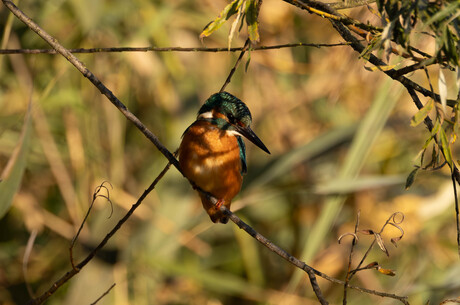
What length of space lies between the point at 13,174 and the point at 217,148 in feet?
2.45

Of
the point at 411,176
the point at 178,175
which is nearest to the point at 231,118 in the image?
the point at 178,175

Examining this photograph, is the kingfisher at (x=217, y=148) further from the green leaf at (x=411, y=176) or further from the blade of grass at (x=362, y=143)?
the green leaf at (x=411, y=176)

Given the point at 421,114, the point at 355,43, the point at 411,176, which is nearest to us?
the point at 421,114

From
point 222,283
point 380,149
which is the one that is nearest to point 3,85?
point 222,283

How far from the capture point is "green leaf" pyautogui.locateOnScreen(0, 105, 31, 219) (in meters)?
2.00

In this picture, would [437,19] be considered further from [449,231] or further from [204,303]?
[449,231]

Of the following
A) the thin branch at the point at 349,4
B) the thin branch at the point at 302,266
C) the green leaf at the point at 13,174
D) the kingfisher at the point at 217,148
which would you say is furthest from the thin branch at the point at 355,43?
the green leaf at the point at 13,174

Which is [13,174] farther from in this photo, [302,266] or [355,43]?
[355,43]

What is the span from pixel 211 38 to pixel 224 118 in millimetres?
1504

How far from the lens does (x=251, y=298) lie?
344 cm

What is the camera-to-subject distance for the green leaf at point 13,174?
2004 millimetres

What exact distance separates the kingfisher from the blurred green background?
638mm

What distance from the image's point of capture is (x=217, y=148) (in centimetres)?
238

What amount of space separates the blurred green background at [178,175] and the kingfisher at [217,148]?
638mm
